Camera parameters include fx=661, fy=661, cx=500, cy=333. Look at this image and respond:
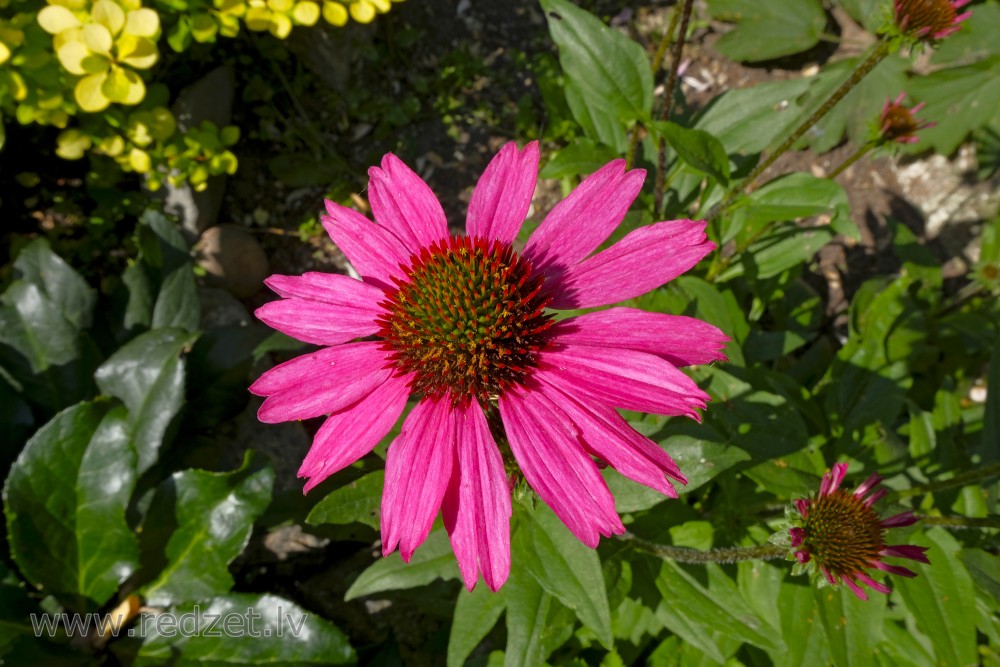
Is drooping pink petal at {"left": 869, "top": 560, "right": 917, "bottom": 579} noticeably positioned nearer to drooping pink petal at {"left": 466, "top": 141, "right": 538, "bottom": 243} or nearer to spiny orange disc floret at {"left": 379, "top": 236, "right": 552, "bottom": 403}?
spiny orange disc floret at {"left": 379, "top": 236, "right": 552, "bottom": 403}

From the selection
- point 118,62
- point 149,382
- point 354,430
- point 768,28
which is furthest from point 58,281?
point 768,28

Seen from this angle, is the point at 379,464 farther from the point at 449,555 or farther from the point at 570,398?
the point at 570,398

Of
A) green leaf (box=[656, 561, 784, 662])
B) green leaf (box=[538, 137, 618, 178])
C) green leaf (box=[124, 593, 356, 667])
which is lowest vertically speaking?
green leaf (box=[656, 561, 784, 662])

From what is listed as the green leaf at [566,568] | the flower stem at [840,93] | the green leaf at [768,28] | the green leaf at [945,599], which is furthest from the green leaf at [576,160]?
the green leaf at [768,28]

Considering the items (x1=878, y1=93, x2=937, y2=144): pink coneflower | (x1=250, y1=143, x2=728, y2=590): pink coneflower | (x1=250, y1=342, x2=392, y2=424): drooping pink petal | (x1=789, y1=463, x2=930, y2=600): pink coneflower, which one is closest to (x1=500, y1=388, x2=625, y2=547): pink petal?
(x1=250, y1=143, x2=728, y2=590): pink coneflower

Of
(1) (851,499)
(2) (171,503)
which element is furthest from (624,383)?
(2) (171,503)

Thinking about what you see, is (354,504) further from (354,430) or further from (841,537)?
(841,537)
